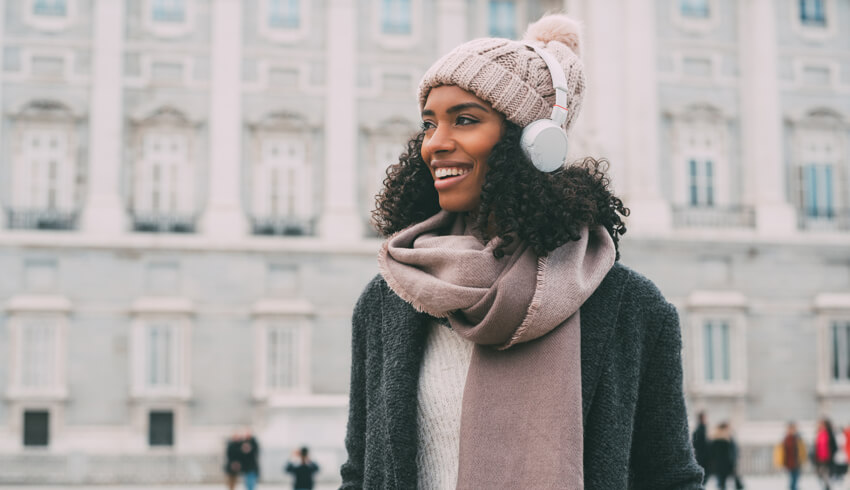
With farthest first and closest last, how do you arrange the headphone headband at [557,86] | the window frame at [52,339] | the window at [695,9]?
the window at [695,9] → the window frame at [52,339] → the headphone headband at [557,86]

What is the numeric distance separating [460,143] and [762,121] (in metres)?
28.3

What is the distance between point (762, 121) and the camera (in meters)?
29.6

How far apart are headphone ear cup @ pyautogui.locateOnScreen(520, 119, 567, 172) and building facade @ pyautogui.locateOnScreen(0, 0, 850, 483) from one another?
22773 mm

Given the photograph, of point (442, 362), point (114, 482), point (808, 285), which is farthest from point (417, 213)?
point (808, 285)

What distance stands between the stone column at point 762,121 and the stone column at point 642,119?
238cm

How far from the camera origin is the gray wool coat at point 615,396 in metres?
2.50

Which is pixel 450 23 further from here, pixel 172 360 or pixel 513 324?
pixel 513 324

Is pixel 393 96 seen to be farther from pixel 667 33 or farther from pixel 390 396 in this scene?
pixel 390 396

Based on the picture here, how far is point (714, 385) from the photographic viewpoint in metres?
28.2

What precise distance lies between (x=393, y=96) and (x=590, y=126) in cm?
477

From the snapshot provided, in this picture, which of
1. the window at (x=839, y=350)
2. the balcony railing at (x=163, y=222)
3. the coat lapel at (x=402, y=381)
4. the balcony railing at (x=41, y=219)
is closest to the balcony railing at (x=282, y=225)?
the balcony railing at (x=163, y=222)

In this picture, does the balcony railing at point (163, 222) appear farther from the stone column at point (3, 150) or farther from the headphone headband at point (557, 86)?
the headphone headband at point (557, 86)

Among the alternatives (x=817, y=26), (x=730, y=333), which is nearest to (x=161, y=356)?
(x=730, y=333)

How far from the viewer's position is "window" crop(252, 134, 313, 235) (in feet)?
91.8
